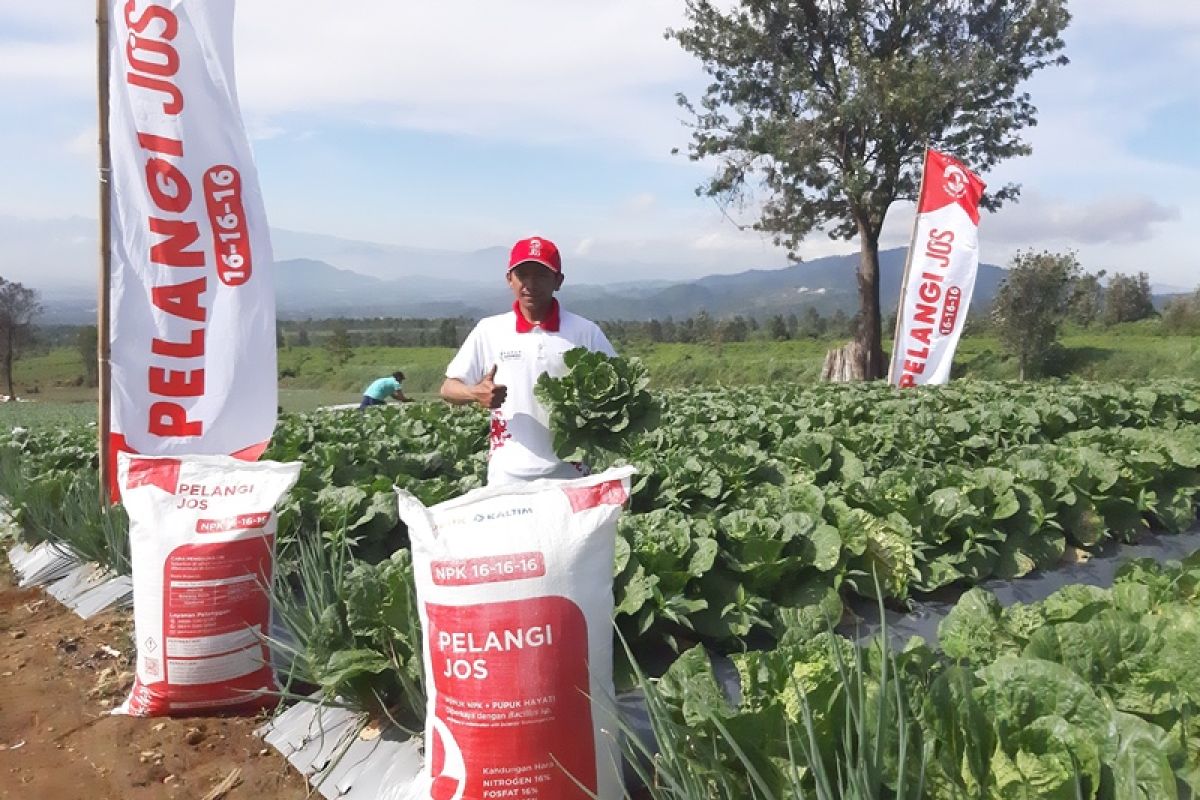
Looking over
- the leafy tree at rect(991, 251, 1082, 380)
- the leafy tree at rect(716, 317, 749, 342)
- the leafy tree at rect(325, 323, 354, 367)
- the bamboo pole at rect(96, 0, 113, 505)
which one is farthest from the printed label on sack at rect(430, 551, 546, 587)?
the leafy tree at rect(325, 323, 354, 367)

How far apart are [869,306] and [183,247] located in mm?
17426

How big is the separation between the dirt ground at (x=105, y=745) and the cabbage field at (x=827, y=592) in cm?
32

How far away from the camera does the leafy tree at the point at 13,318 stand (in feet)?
167

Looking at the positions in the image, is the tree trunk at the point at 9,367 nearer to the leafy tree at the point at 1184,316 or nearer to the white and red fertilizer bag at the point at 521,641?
the white and red fertilizer bag at the point at 521,641

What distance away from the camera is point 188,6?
13.6 feet

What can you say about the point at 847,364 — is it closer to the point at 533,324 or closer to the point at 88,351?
the point at 533,324

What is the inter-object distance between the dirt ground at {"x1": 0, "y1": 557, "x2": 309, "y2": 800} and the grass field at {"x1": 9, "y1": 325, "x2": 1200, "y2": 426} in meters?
9.33

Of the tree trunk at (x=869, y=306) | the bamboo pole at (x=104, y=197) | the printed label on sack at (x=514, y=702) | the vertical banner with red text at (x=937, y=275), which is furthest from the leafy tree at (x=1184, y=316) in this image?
the printed label on sack at (x=514, y=702)

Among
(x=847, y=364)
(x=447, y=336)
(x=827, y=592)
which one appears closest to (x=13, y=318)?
(x=447, y=336)

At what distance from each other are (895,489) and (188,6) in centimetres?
421

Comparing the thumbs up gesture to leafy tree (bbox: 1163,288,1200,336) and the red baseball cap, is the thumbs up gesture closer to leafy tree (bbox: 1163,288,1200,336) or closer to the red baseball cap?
the red baseball cap

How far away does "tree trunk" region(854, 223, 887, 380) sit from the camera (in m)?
19.3

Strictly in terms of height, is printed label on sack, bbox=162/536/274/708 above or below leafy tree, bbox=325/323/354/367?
above

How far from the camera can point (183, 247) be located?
416cm
